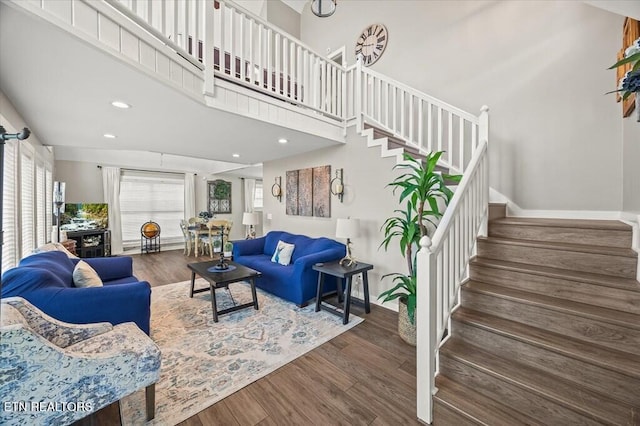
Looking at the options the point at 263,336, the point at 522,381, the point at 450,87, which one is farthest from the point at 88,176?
the point at 522,381

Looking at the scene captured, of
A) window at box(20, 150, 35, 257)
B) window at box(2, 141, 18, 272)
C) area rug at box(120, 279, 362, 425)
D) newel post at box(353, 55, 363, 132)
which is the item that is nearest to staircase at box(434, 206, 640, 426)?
area rug at box(120, 279, 362, 425)

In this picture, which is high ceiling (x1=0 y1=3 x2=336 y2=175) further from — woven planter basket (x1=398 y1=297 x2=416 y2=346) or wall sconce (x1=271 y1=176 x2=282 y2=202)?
woven planter basket (x1=398 y1=297 x2=416 y2=346)

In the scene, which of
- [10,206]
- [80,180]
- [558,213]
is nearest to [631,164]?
[558,213]

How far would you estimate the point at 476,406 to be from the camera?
1.63 meters

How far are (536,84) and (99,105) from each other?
4.73m

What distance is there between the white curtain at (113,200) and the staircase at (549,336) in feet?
26.5

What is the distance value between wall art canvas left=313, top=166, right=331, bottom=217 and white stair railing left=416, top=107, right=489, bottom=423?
232cm

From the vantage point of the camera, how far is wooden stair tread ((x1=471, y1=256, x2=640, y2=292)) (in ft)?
5.89

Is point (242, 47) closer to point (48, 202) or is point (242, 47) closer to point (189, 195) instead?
point (48, 202)

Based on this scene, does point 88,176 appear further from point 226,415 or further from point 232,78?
point 226,415

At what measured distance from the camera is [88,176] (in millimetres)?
6711

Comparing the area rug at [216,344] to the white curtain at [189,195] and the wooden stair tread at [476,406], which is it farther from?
the white curtain at [189,195]

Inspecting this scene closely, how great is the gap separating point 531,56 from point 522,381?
11.9 ft

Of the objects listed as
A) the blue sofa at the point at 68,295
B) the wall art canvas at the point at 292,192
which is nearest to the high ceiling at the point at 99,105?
the wall art canvas at the point at 292,192
